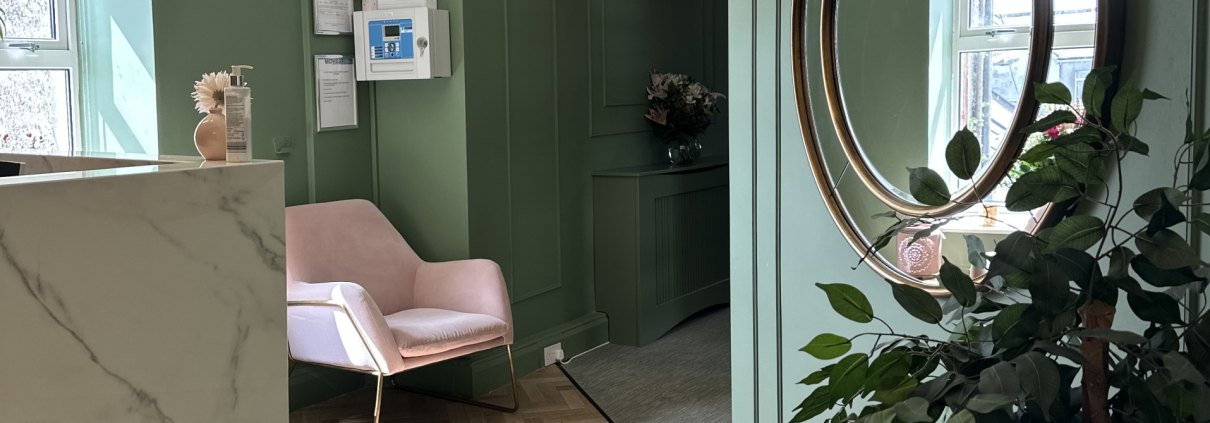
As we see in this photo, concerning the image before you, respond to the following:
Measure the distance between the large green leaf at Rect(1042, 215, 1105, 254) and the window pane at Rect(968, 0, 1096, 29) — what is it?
0.79 m

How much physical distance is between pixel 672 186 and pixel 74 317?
3.42 meters

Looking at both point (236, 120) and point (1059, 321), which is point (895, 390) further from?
point (236, 120)

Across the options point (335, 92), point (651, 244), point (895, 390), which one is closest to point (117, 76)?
point (335, 92)

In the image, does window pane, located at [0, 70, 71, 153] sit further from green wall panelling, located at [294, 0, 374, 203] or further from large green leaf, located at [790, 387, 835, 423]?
large green leaf, located at [790, 387, 835, 423]

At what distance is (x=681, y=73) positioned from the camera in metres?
5.54

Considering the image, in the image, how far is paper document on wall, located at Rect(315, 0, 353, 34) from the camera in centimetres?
382

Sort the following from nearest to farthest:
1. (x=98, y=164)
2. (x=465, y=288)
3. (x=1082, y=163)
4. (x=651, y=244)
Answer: (x=1082, y=163)
(x=98, y=164)
(x=465, y=288)
(x=651, y=244)

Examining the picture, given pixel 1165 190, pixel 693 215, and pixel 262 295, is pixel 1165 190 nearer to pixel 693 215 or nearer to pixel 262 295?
pixel 262 295

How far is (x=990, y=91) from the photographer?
1.98 m

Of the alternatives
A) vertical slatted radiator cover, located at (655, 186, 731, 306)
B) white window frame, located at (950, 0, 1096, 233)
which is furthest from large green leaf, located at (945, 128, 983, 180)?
vertical slatted radiator cover, located at (655, 186, 731, 306)

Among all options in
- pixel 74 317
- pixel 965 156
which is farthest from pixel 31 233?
pixel 965 156

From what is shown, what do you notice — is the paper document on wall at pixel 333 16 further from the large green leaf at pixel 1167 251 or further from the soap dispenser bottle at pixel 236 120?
the large green leaf at pixel 1167 251

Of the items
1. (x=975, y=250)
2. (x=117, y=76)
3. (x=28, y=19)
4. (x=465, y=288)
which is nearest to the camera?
(x=975, y=250)

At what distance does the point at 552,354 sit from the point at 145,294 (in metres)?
2.62
